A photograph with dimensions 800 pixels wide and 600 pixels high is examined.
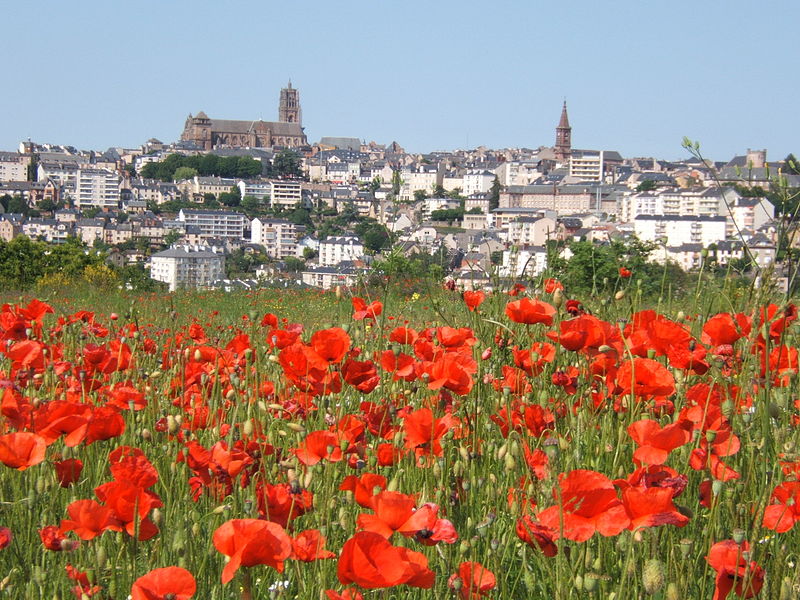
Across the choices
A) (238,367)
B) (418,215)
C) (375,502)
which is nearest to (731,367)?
(238,367)

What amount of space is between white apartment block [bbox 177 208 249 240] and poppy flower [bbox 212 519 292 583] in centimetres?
7590

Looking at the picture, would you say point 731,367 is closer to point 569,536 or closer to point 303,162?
point 569,536

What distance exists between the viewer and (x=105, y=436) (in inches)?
48.0

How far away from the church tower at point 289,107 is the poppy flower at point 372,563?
12916cm

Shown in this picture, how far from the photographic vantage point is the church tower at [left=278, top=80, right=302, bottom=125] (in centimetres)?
12838

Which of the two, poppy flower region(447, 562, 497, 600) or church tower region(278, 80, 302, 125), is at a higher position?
church tower region(278, 80, 302, 125)

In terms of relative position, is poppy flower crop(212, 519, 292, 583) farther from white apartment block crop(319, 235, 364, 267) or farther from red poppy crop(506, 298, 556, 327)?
white apartment block crop(319, 235, 364, 267)

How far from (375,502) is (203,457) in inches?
12.3

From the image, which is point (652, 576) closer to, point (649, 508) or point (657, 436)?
point (649, 508)

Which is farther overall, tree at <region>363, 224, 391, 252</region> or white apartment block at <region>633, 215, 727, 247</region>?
white apartment block at <region>633, 215, 727, 247</region>

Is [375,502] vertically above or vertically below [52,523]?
above

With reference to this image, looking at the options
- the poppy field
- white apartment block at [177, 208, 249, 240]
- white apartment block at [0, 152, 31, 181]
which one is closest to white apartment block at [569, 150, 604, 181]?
white apartment block at [177, 208, 249, 240]

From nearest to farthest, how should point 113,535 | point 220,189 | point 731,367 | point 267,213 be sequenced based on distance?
1. point 113,535
2. point 731,367
3. point 267,213
4. point 220,189

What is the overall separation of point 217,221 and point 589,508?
7893cm
